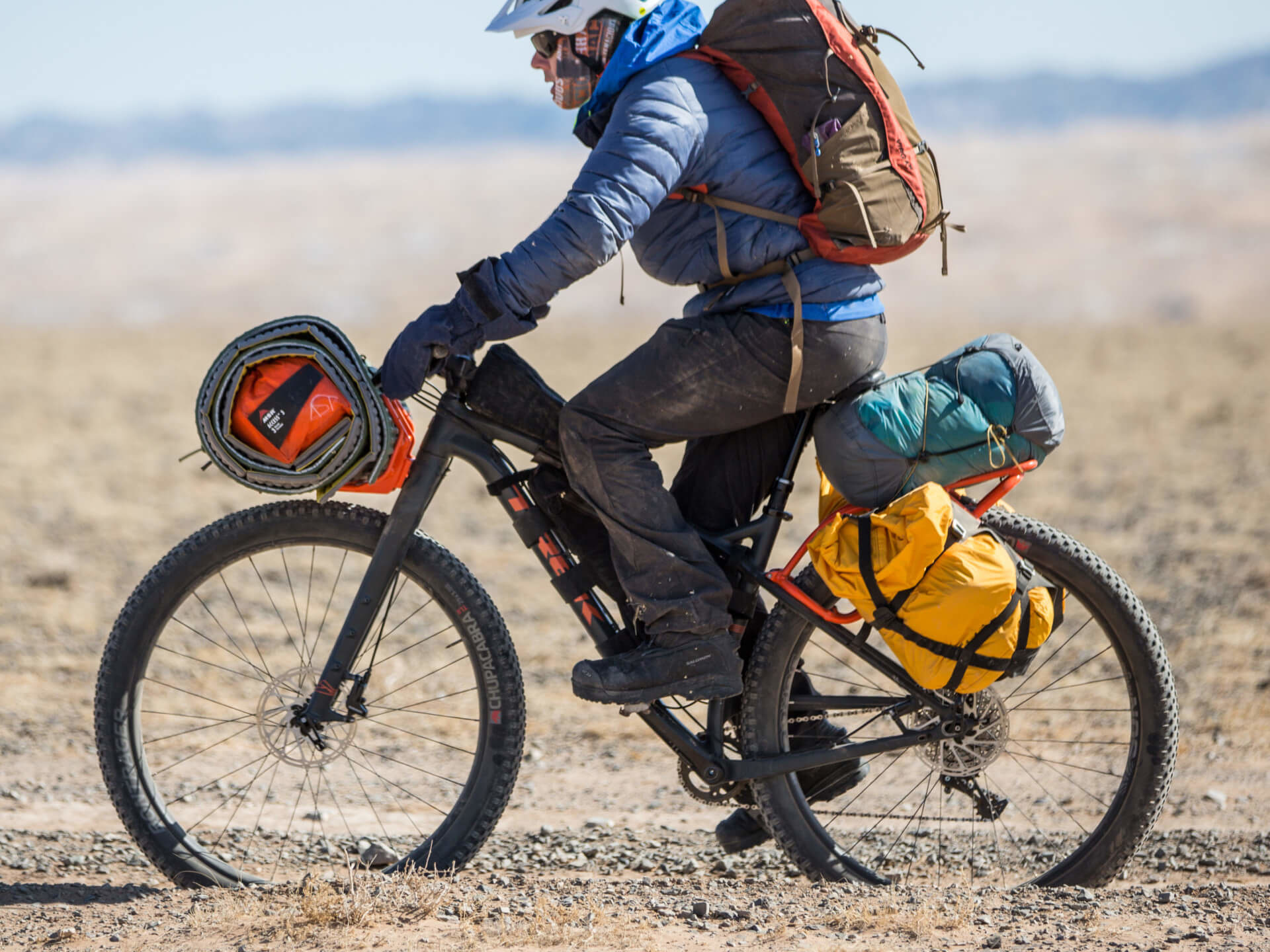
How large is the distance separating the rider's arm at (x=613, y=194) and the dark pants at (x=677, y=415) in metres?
0.32

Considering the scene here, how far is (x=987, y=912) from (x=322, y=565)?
20.5ft

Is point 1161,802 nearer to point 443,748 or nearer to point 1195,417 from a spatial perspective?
point 443,748

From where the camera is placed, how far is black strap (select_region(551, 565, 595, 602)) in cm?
375

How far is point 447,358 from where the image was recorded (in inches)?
142

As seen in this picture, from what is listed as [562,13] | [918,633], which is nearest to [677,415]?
[918,633]

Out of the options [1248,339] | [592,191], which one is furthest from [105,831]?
[1248,339]

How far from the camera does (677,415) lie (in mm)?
3477

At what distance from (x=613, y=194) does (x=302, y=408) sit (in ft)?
3.28

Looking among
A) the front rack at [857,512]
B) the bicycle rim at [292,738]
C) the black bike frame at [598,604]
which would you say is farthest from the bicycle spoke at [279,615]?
the front rack at [857,512]

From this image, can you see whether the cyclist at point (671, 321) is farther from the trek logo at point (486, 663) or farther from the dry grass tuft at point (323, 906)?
the dry grass tuft at point (323, 906)

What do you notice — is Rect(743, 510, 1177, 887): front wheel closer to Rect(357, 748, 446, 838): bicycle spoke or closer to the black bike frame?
the black bike frame

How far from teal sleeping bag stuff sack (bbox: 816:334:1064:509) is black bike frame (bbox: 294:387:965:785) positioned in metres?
0.21

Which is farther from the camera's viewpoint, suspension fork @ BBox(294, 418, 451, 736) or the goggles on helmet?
suspension fork @ BBox(294, 418, 451, 736)

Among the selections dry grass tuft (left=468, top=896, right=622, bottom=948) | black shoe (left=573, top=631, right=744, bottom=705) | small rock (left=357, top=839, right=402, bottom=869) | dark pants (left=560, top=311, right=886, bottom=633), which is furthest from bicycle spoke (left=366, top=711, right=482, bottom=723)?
dark pants (left=560, top=311, right=886, bottom=633)
